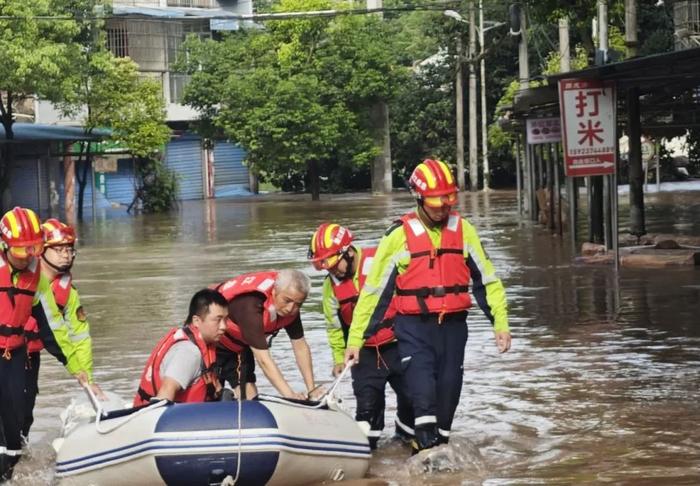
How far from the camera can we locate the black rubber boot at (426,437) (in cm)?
955

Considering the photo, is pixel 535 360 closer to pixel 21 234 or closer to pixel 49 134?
pixel 21 234

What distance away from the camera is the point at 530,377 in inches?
538

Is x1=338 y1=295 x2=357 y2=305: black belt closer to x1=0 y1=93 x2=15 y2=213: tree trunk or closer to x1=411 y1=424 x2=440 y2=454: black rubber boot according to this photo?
x1=411 y1=424 x2=440 y2=454: black rubber boot

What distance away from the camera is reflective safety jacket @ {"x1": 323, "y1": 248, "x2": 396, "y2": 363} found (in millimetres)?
10000

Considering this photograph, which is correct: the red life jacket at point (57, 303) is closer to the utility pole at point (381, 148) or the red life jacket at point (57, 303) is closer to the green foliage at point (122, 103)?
the green foliage at point (122, 103)

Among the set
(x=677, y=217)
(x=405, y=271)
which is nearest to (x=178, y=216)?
(x=677, y=217)

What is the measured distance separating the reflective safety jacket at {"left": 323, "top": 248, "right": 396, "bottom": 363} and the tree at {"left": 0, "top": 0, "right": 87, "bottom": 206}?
35.2 meters

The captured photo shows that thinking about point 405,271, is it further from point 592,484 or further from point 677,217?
point 677,217

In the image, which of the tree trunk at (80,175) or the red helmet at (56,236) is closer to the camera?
the red helmet at (56,236)

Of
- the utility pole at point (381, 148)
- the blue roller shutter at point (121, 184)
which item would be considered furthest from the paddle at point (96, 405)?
the utility pole at point (381, 148)

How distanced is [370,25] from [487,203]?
17746 mm

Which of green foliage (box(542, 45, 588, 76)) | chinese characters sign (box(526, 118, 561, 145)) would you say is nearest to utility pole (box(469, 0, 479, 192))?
green foliage (box(542, 45, 588, 76))

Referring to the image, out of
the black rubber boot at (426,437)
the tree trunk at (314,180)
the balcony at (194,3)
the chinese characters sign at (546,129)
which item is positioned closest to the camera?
the black rubber boot at (426,437)

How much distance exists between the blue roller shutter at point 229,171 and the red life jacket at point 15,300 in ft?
213
